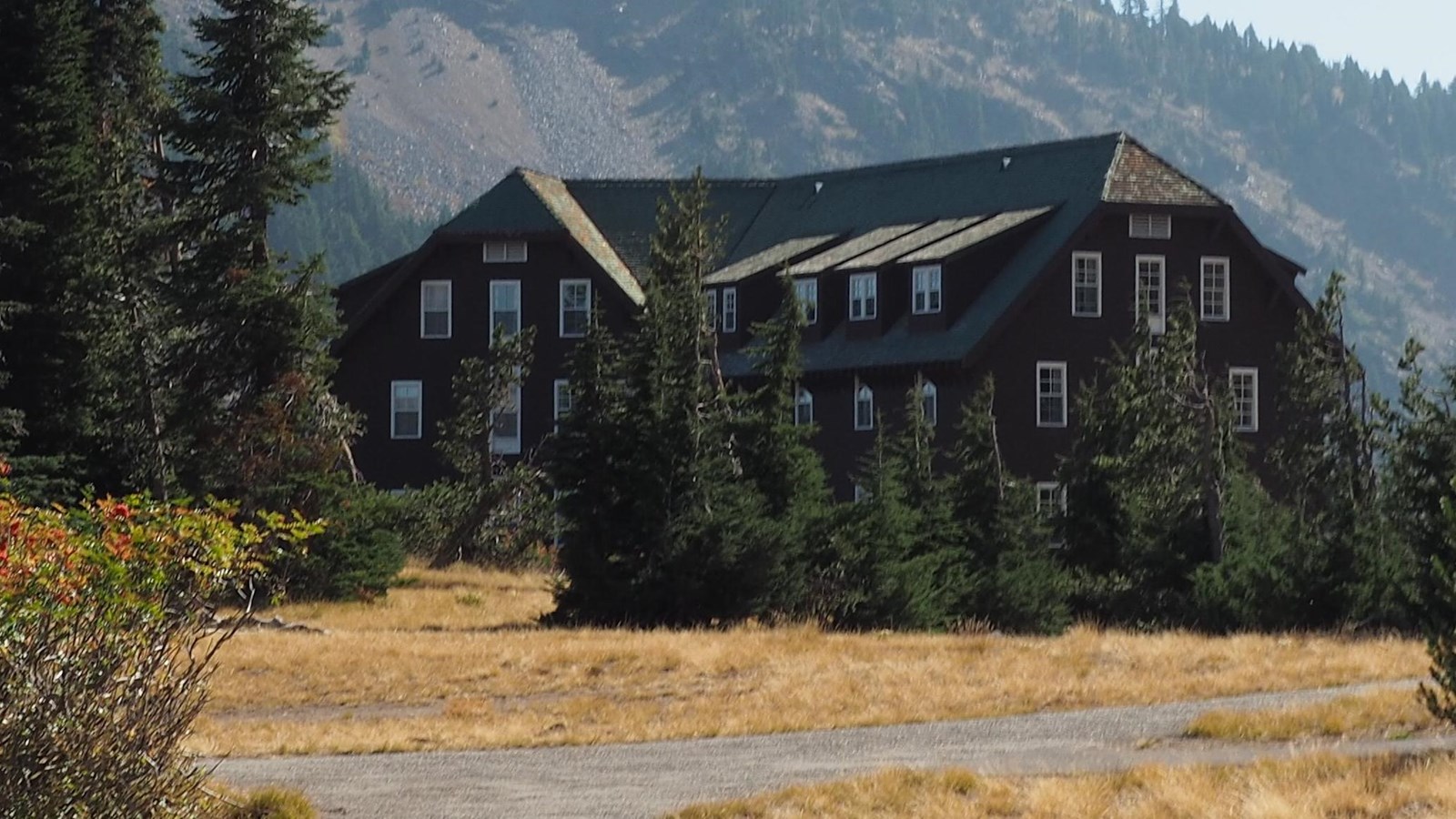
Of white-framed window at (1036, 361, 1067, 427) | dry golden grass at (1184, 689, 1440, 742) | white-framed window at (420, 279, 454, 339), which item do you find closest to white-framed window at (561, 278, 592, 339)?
white-framed window at (420, 279, 454, 339)

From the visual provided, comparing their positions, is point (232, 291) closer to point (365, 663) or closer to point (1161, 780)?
point (365, 663)

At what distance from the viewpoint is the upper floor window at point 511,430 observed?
68.1 m

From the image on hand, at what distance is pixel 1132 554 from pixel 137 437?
18.0 meters

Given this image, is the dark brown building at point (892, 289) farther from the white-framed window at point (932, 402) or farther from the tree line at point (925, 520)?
the tree line at point (925, 520)

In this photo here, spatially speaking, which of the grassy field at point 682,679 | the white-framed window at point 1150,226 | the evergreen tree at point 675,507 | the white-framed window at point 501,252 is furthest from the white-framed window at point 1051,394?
the grassy field at point 682,679

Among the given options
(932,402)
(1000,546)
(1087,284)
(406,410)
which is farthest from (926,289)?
(1000,546)

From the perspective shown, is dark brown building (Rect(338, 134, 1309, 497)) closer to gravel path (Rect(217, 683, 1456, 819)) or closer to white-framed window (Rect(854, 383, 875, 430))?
white-framed window (Rect(854, 383, 875, 430))

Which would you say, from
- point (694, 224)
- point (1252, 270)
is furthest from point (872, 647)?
point (1252, 270)

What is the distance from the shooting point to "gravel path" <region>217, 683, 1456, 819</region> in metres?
19.3

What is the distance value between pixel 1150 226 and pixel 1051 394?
5388 millimetres

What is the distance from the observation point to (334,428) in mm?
44094

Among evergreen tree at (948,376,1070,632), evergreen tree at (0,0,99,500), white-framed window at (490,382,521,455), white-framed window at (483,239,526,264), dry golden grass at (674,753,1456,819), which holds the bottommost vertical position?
dry golden grass at (674,753,1456,819)

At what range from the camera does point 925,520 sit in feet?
133

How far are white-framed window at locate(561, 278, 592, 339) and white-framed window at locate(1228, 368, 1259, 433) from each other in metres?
18.2
